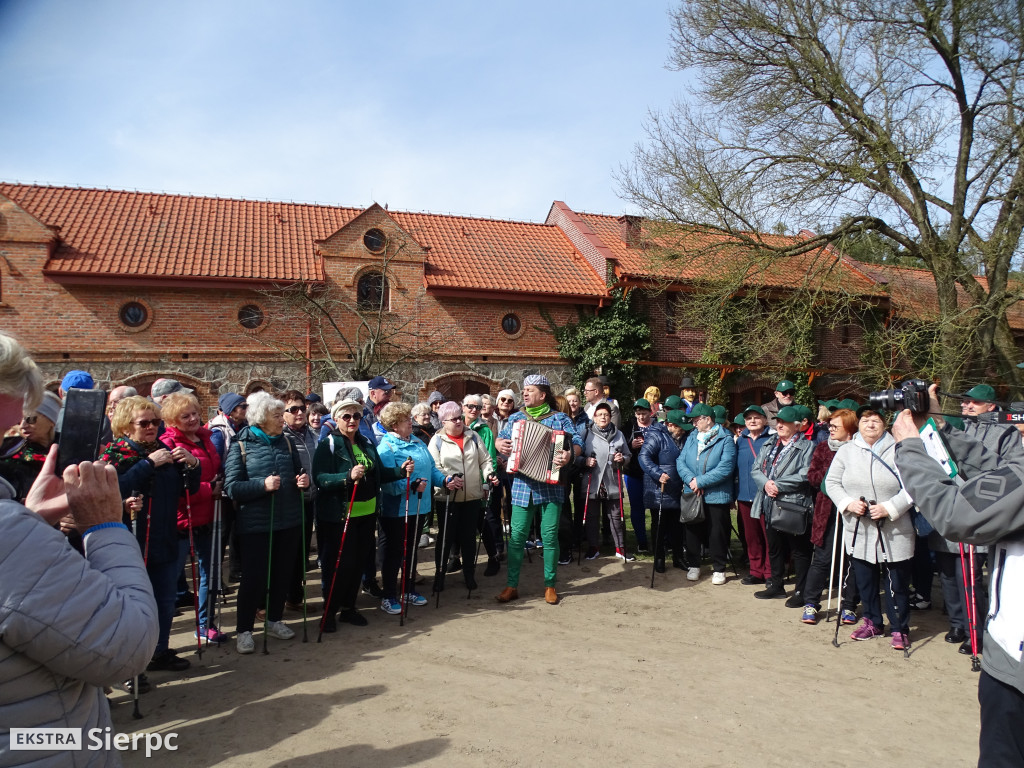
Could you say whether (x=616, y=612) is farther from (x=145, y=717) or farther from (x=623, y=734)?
(x=145, y=717)

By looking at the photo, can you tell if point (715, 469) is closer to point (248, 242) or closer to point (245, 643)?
point (245, 643)

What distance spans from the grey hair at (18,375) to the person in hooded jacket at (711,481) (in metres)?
6.89

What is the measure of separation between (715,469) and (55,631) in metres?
7.00

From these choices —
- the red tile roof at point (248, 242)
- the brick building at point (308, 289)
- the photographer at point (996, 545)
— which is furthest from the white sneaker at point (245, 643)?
the red tile roof at point (248, 242)

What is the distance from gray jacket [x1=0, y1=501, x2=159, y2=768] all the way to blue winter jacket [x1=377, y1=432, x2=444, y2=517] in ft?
15.8

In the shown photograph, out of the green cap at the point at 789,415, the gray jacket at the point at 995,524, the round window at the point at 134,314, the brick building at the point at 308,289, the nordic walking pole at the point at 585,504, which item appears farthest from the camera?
the round window at the point at 134,314

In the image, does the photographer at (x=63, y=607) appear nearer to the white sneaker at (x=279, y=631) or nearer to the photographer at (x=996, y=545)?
the photographer at (x=996, y=545)

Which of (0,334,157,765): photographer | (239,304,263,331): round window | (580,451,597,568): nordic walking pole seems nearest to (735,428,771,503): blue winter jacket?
(580,451,597,568): nordic walking pole

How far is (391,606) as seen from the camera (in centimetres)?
657

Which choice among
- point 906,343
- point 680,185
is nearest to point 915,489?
point 906,343

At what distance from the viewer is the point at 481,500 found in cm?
750

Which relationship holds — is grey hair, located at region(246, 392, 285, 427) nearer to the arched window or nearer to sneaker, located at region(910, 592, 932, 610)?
sneaker, located at region(910, 592, 932, 610)

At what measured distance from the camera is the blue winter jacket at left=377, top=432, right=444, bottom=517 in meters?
6.66

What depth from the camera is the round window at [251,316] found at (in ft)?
58.6
